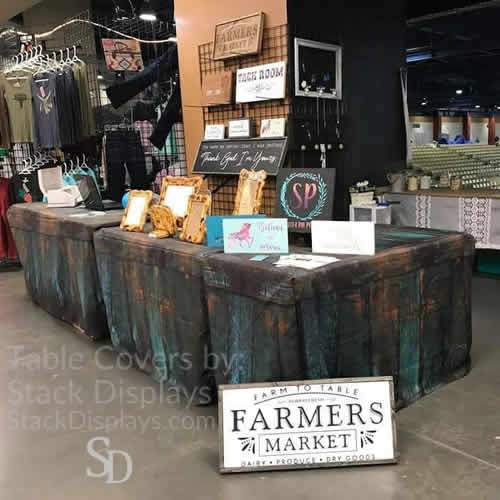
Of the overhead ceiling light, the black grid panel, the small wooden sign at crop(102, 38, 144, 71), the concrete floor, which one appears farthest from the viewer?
the overhead ceiling light

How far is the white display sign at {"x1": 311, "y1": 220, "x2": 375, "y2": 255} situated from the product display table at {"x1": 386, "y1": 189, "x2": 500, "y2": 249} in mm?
2293

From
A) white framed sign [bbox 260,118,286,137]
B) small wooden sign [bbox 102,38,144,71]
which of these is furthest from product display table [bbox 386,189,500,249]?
small wooden sign [bbox 102,38,144,71]

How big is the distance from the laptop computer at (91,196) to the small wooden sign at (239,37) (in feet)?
4.89

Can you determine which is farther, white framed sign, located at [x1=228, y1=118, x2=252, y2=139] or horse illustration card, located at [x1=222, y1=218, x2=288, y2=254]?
white framed sign, located at [x1=228, y1=118, x2=252, y2=139]

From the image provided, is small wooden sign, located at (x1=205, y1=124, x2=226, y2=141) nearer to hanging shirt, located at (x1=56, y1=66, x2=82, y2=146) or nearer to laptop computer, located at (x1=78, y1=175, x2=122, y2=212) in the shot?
laptop computer, located at (x1=78, y1=175, x2=122, y2=212)

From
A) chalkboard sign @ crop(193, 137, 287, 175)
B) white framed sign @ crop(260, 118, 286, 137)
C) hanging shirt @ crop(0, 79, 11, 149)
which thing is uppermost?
hanging shirt @ crop(0, 79, 11, 149)

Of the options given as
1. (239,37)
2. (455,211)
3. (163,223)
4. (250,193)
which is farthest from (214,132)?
(455,211)

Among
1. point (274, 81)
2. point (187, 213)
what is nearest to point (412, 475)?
point (187, 213)

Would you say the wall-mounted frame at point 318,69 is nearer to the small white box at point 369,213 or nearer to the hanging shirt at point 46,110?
the small white box at point 369,213

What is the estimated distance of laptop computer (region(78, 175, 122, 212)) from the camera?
389 cm

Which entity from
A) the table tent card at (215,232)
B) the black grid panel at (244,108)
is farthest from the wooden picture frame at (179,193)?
the black grid panel at (244,108)

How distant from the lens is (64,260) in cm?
359

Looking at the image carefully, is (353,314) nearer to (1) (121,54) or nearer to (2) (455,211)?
(2) (455,211)

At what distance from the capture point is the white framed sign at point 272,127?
13.2 ft
